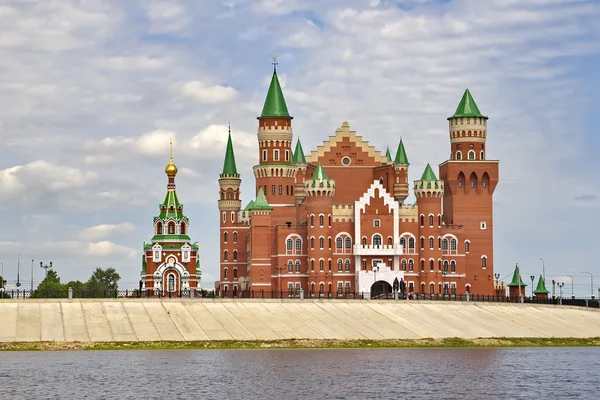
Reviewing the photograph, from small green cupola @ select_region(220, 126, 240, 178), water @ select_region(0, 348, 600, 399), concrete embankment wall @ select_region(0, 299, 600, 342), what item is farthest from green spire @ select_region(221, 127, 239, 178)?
water @ select_region(0, 348, 600, 399)

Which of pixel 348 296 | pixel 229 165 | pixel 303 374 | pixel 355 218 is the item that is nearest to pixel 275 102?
pixel 229 165

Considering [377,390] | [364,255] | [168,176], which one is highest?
[168,176]

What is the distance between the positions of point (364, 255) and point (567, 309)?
105ft

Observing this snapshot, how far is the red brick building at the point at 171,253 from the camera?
17475cm

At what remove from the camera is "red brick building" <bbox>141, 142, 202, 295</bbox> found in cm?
17475

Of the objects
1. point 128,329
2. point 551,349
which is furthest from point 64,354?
point 551,349

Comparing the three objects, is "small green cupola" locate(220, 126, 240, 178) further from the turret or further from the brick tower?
the brick tower

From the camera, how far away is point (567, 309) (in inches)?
5753

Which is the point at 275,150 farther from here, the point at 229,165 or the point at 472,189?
the point at 472,189

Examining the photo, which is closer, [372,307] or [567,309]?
[372,307]

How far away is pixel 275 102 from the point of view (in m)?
186

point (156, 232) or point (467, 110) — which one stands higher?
point (467, 110)

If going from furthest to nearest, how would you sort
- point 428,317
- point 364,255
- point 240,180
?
1. point 240,180
2. point 364,255
3. point 428,317

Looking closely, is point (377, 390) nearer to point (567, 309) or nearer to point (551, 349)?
point (551, 349)
